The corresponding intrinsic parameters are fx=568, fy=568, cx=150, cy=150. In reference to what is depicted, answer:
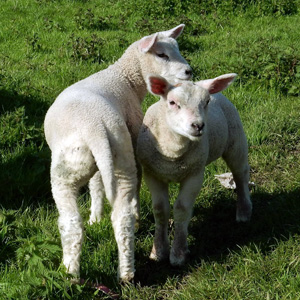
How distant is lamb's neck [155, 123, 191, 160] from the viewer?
4059mm

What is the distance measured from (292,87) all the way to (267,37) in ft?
7.49

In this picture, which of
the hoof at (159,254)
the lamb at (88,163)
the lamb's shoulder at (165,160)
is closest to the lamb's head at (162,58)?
the lamb's shoulder at (165,160)

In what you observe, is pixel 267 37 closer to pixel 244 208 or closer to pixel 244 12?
pixel 244 12

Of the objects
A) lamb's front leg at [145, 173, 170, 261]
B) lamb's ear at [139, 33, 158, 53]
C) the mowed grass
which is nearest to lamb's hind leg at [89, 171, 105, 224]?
the mowed grass

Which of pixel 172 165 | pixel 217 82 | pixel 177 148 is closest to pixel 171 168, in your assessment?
pixel 172 165

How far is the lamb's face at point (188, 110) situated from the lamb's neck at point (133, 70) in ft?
3.31

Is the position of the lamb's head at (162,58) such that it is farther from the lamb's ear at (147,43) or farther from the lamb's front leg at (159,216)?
the lamb's front leg at (159,216)

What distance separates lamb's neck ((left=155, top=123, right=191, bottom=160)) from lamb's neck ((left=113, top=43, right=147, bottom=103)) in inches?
38.6

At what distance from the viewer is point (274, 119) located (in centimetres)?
636

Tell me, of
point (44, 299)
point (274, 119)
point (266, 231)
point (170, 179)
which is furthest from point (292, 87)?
point (44, 299)

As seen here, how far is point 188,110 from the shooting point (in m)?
3.88

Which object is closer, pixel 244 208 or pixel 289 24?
pixel 244 208

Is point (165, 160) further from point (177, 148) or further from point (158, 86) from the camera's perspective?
point (158, 86)

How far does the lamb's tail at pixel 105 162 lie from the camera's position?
3.48 m
